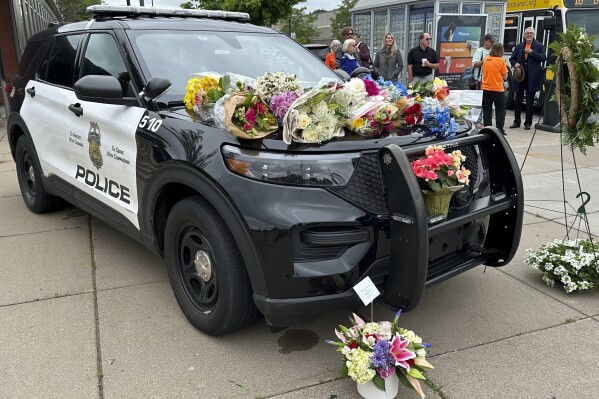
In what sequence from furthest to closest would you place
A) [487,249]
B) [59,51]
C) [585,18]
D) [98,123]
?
1. [585,18]
2. [59,51]
3. [98,123]
4. [487,249]

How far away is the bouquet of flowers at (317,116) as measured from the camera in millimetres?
2736

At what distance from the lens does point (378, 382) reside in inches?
102

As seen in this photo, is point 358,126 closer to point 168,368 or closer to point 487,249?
point 487,249

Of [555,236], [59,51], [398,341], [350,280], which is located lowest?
[555,236]

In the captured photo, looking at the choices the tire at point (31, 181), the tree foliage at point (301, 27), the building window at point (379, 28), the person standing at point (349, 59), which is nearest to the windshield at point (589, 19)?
the building window at point (379, 28)

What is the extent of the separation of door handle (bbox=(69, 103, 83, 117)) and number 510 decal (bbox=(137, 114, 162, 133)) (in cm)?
89

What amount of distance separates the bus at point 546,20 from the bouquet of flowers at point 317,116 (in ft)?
30.0

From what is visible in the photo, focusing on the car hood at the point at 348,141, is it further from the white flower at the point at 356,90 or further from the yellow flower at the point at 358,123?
the white flower at the point at 356,90

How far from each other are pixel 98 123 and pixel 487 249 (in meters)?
2.74

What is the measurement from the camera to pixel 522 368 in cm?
296

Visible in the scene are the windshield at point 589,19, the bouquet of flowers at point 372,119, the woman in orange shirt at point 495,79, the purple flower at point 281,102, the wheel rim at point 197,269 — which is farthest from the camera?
the windshield at point 589,19

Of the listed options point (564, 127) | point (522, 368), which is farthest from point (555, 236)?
point (522, 368)

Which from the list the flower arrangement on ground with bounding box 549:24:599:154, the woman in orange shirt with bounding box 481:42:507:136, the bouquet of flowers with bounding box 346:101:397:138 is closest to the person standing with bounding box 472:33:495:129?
the woman in orange shirt with bounding box 481:42:507:136

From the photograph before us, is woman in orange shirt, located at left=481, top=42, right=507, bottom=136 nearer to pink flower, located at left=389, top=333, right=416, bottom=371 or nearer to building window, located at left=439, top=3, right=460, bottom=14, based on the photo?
building window, located at left=439, top=3, right=460, bottom=14
